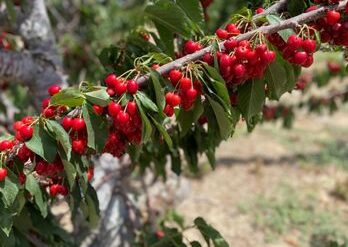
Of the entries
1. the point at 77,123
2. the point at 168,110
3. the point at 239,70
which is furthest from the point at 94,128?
the point at 239,70

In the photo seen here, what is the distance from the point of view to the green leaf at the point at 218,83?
1929 millimetres

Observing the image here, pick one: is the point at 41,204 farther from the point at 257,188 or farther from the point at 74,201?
the point at 257,188

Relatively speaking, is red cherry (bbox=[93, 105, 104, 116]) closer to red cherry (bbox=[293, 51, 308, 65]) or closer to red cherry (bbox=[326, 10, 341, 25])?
red cherry (bbox=[293, 51, 308, 65])

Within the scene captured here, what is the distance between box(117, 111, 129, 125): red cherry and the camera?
1.88 m

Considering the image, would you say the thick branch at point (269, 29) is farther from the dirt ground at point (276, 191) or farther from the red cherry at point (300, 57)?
the dirt ground at point (276, 191)

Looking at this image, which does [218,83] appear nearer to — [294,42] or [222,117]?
[222,117]

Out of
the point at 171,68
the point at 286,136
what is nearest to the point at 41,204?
the point at 171,68

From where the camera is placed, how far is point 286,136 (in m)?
8.30

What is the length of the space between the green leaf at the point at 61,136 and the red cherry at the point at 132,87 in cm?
27

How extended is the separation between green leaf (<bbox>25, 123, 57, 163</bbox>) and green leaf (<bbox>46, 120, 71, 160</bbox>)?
0.12 feet

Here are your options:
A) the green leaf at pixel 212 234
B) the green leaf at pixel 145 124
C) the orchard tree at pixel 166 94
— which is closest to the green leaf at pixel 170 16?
the orchard tree at pixel 166 94

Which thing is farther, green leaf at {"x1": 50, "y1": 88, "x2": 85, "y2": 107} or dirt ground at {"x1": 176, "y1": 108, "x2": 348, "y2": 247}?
dirt ground at {"x1": 176, "y1": 108, "x2": 348, "y2": 247}

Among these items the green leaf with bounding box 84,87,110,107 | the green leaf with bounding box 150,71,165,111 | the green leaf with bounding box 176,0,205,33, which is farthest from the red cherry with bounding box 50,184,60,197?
the green leaf with bounding box 176,0,205,33

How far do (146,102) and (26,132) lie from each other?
42cm
